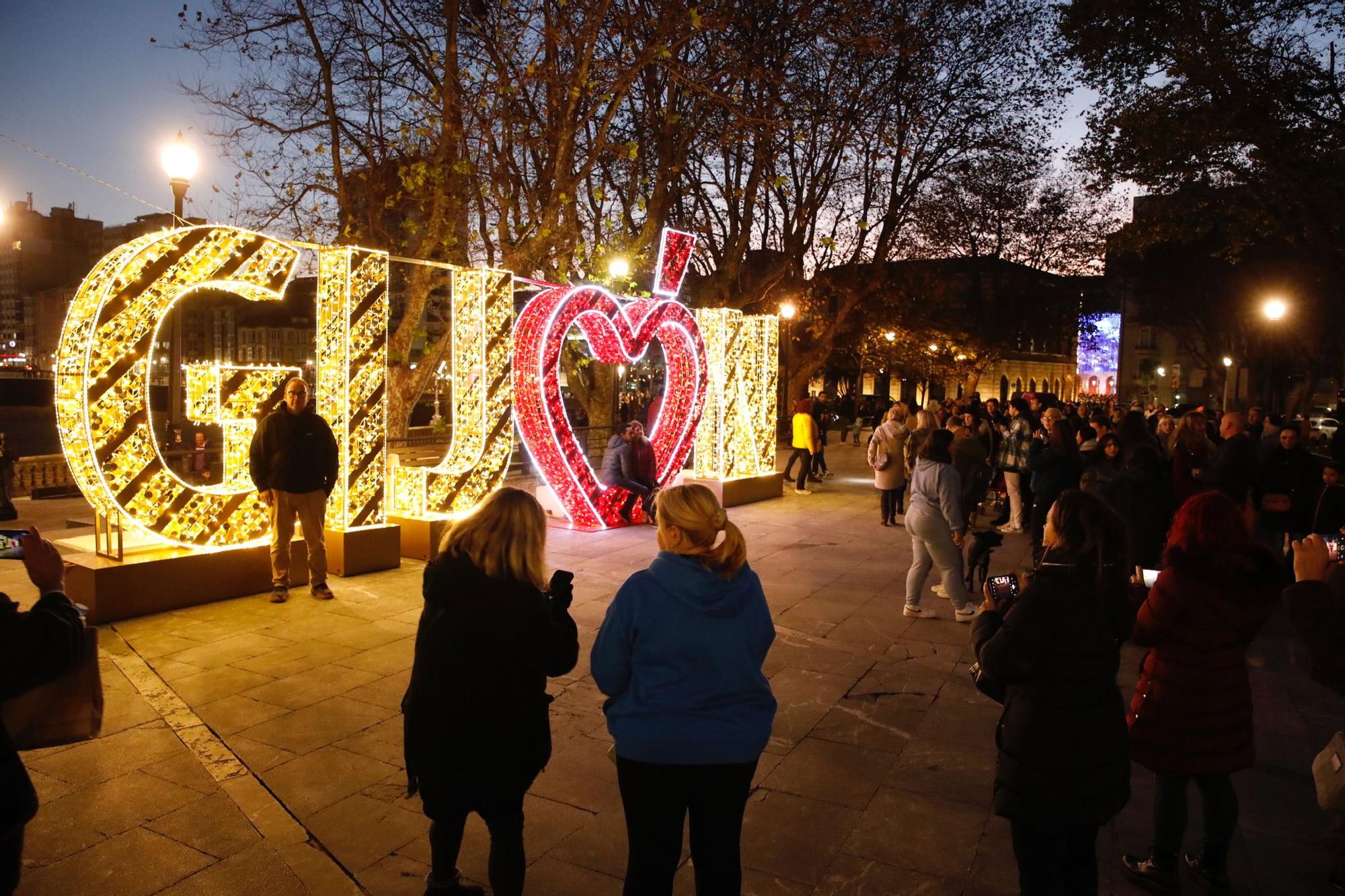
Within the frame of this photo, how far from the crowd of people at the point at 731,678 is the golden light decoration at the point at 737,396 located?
10.5 m

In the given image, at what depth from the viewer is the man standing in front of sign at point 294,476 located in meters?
7.68

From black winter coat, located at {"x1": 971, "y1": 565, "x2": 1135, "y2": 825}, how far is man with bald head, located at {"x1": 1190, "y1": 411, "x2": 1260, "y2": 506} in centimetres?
682

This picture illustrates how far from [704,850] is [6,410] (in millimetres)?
58086

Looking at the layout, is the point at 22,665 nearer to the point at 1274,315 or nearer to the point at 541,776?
the point at 541,776

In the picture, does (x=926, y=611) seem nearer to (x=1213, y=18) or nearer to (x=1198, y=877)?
(x=1198, y=877)

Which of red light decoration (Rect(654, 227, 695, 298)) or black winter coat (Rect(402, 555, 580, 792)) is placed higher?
red light decoration (Rect(654, 227, 695, 298))

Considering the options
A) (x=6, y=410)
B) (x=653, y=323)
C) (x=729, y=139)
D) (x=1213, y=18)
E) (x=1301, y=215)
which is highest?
(x=1213, y=18)

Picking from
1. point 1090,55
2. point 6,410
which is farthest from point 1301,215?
point 6,410

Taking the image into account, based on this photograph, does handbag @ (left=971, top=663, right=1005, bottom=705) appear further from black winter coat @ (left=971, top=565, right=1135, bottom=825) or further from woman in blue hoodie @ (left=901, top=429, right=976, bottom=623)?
woman in blue hoodie @ (left=901, top=429, right=976, bottom=623)

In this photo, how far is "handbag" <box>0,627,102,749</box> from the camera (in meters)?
2.56

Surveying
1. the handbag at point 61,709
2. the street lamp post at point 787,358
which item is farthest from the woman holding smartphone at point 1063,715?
the street lamp post at point 787,358

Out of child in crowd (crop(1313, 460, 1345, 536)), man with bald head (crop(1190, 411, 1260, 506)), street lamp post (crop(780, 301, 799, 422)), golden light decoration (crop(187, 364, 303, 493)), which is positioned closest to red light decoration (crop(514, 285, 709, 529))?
golden light decoration (crop(187, 364, 303, 493))

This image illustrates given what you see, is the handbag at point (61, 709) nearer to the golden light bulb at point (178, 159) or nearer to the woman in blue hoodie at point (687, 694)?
the woman in blue hoodie at point (687, 694)

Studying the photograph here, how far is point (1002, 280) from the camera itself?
42000 mm
